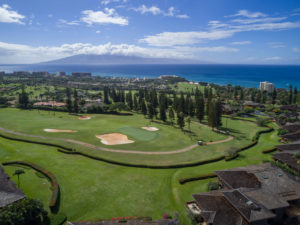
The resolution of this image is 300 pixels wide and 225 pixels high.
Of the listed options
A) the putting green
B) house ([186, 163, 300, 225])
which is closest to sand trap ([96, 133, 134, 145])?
the putting green

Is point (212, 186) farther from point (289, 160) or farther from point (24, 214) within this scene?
point (24, 214)

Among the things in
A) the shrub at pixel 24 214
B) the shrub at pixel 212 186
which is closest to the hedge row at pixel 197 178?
the shrub at pixel 212 186

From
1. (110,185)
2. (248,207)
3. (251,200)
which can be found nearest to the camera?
(248,207)

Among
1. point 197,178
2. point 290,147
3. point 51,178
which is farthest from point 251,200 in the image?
point 51,178

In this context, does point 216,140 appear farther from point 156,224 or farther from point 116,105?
point 116,105

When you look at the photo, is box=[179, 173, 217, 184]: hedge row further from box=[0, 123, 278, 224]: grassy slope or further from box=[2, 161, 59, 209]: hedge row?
box=[2, 161, 59, 209]: hedge row

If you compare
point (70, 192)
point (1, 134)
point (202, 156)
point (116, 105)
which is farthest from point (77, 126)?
point (202, 156)

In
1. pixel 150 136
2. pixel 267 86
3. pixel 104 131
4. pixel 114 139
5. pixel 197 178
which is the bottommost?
pixel 197 178
